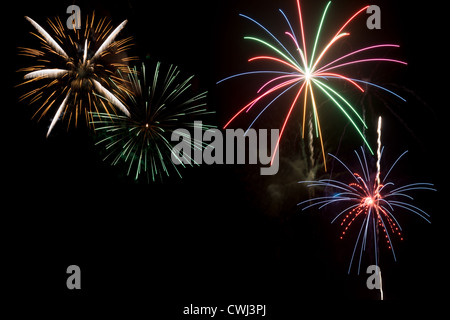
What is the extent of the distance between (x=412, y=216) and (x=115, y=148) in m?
8.76

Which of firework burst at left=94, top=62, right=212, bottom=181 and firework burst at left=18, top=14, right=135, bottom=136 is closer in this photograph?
firework burst at left=18, top=14, right=135, bottom=136

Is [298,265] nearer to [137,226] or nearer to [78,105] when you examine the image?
[137,226]

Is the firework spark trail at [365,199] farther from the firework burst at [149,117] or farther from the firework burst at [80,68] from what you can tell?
the firework burst at [80,68]

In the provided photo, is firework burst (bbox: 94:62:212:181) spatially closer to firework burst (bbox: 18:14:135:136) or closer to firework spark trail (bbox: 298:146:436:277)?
firework burst (bbox: 18:14:135:136)

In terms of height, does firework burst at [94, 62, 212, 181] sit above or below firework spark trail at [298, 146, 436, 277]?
above

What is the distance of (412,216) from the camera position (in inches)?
395

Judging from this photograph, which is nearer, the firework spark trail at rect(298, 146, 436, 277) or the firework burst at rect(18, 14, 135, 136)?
the firework burst at rect(18, 14, 135, 136)

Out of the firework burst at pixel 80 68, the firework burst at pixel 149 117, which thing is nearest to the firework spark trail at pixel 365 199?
the firework burst at pixel 149 117

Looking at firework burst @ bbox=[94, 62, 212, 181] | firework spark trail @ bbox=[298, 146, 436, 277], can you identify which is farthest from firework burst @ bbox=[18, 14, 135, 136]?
firework spark trail @ bbox=[298, 146, 436, 277]

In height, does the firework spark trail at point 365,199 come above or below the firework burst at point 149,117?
below

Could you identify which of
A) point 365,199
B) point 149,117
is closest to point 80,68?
point 149,117

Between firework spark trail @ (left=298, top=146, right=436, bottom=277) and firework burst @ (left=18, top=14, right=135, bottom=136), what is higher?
firework burst @ (left=18, top=14, right=135, bottom=136)

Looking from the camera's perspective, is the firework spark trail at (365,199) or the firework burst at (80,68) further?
the firework spark trail at (365,199)

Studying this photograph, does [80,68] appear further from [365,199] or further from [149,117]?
[365,199]
